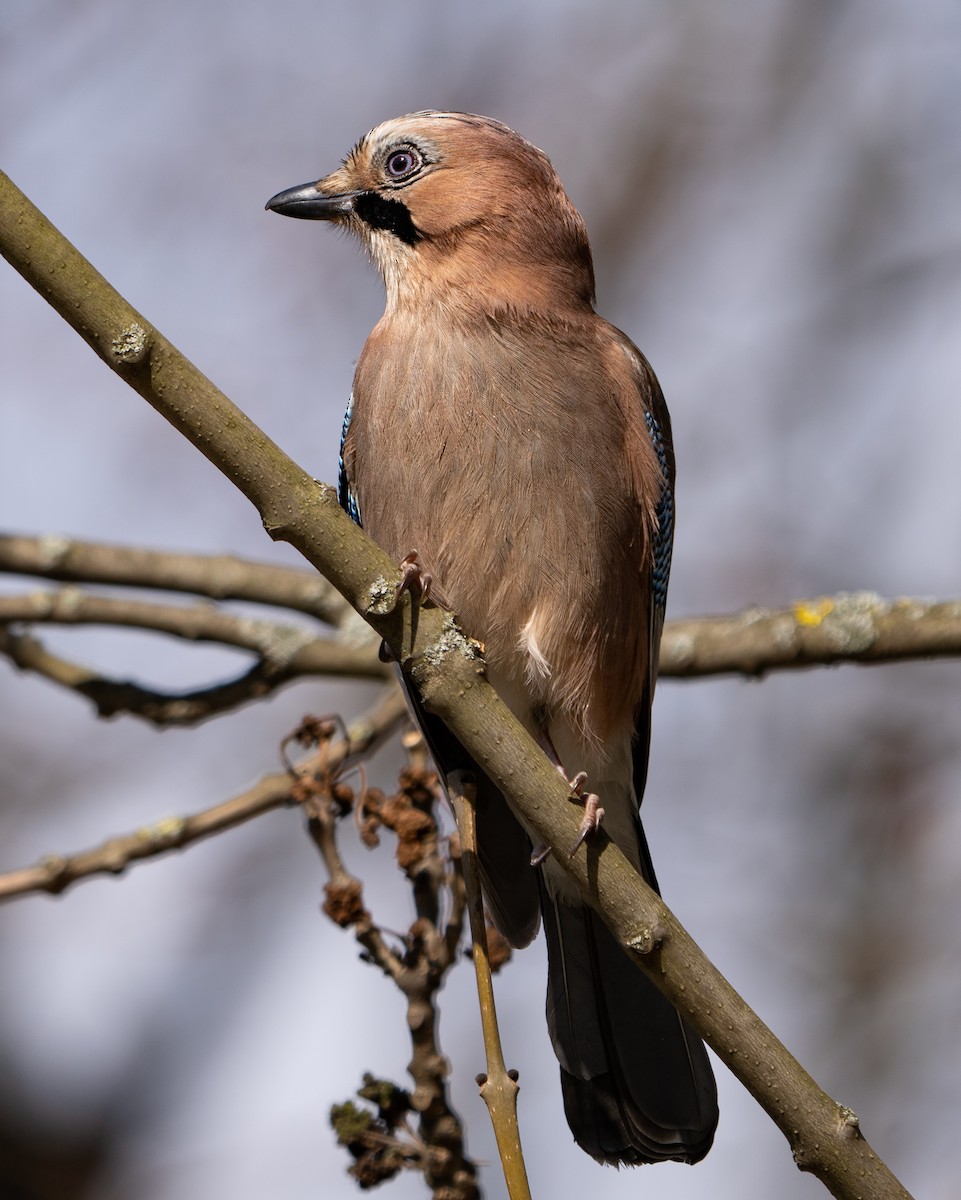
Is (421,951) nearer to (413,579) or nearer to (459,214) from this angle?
(413,579)

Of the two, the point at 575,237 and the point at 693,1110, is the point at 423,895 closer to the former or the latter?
the point at 693,1110

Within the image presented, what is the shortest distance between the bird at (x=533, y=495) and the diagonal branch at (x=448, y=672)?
0.60 m

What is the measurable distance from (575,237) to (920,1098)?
4.33 meters

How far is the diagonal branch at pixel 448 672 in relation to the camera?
2.54m

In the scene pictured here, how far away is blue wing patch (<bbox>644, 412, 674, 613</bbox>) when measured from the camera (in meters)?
3.94

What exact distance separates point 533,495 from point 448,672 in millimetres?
860

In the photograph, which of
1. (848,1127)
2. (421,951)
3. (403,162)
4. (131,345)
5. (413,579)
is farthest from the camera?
(403,162)

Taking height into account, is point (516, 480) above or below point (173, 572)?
below

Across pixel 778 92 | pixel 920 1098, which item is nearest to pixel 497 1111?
pixel 920 1098

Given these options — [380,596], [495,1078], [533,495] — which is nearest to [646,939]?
[495,1078]

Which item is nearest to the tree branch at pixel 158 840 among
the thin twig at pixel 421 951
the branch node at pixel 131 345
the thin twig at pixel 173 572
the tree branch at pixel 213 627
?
the thin twig at pixel 421 951

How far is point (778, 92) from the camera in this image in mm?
7461

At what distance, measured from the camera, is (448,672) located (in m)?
2.80

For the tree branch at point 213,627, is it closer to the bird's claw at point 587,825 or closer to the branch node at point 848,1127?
the bird's claw at point 587,825
